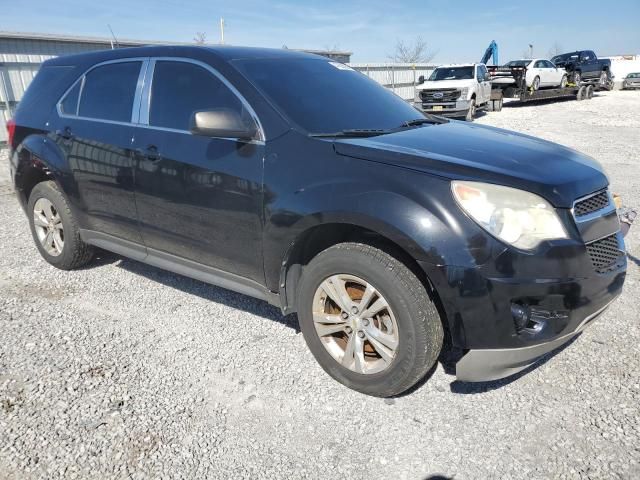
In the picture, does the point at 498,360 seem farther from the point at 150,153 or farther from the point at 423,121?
the point at 150,153

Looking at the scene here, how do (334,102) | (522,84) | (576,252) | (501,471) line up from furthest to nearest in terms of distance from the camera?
(522,84), (334,102), (576,252), (501,471)

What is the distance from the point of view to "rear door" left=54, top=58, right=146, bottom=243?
12.1ft

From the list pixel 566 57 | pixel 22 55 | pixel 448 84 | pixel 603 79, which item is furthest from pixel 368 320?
pixel 603 79

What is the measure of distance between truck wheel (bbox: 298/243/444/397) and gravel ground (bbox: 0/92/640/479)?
0.17 m

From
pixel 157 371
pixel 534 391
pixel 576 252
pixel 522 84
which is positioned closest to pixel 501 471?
pixel 534 391

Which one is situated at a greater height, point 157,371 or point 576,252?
point 576,252

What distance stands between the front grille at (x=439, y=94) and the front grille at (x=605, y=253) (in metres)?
16.1

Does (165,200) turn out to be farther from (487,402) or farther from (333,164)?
(487,402)

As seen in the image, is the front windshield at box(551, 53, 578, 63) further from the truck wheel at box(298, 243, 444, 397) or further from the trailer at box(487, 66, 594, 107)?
the truck wheel at box(298, 243, 444, 397)

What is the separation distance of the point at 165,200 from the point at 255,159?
0.83 meters

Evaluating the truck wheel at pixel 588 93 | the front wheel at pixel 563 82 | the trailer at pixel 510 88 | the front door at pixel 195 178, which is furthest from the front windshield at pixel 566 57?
the front door at pixel 195 178

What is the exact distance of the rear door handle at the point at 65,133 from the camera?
13.3 ft

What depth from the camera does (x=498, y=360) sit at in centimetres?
241

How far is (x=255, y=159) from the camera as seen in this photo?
2949mm
